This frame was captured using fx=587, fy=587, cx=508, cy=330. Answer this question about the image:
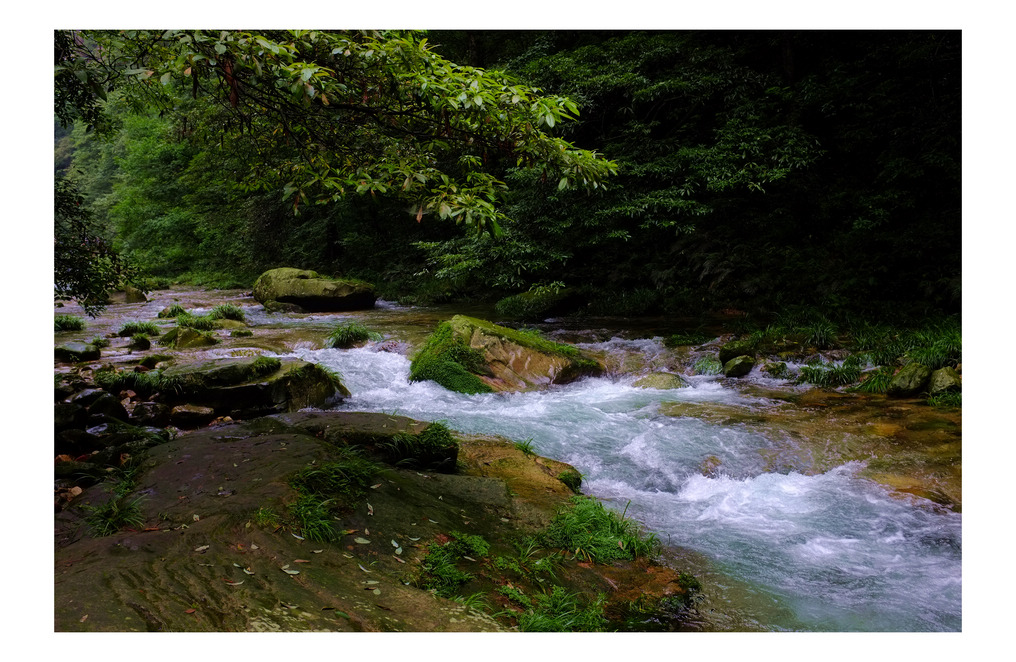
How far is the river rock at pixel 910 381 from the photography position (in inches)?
246

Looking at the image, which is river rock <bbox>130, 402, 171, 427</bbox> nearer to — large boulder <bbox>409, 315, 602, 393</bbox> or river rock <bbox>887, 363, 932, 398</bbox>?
large boulder <bbox>409, 315, 602, 393</bbox>

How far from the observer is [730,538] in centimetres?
365

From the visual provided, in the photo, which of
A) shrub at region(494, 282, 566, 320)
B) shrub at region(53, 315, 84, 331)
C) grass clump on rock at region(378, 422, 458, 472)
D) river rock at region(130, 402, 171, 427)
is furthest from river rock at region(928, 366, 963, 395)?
shrub at region(53, 315, 84, 331)

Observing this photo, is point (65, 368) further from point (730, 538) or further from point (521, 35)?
point (521, 35)

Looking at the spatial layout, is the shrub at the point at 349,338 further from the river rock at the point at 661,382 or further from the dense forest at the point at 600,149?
the river rock at the point at 661,382

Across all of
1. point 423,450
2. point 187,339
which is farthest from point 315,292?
point 423,450

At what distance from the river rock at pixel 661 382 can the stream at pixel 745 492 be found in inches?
7.3

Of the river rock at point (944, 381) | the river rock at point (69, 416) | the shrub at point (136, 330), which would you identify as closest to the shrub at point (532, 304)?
the shrub at point (136, 330)

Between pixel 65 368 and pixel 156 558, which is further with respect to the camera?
pixel 65 368

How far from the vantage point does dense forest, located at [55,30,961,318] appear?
9.34 feet

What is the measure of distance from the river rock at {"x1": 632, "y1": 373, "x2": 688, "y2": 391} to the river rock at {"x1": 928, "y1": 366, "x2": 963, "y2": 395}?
2532 mm

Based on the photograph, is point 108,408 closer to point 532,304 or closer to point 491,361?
point 491,361
